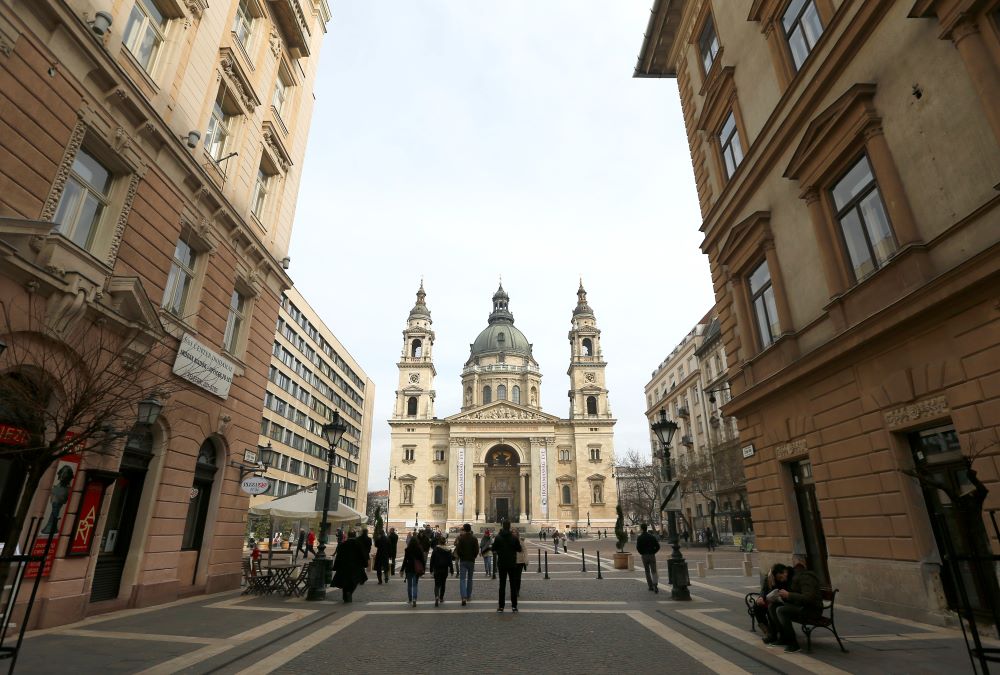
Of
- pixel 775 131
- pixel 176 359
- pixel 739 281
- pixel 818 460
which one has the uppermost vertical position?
pixel 775 131

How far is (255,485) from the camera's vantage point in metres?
14.2

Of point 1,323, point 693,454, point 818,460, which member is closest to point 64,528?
point 1,323

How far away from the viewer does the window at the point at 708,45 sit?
16.2m

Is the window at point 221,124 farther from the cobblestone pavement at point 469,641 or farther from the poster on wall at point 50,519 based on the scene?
the cobblestone pavement at point 469,641

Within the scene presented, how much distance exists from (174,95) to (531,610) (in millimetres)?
14086

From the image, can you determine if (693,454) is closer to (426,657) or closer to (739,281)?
(739,281)

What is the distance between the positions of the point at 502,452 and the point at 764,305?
6864 cm

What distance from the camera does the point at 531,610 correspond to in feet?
37.0

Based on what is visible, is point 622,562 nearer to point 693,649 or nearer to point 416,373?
point 693,649

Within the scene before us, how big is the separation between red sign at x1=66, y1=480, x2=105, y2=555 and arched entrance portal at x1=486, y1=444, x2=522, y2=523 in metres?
68.0

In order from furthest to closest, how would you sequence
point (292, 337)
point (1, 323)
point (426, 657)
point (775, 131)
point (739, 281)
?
point (292, 337) → point (739, 281) → point (775, 131) → point (1, 323) → point (426, 657)

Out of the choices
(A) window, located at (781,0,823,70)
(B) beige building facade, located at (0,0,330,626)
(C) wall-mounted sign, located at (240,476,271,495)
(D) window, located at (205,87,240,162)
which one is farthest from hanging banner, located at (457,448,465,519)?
(A) window, located at (781,0,823,70)

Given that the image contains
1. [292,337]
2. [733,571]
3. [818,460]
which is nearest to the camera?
[818,460]

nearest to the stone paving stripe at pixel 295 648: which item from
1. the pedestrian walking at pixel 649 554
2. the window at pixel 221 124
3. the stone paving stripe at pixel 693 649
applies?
the stone paving stripe at pixel 693 649
